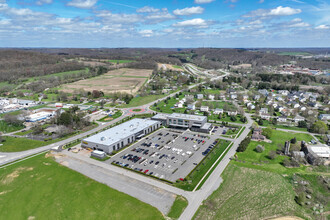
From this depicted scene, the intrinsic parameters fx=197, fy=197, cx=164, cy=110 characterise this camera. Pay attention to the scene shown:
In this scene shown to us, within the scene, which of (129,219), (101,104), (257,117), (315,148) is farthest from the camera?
(101,104)

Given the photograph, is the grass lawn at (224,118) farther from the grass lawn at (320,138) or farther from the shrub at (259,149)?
the grass lawn at (320,138)

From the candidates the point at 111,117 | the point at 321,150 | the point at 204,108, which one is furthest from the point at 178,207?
the point at 204,108

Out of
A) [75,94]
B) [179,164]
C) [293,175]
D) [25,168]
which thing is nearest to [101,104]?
[75,94]

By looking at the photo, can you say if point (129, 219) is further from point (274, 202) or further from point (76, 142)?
point (76, 142)

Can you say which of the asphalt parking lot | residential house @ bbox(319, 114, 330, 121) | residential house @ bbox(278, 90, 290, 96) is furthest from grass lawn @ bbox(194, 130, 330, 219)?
residential house @ bbox(278, 90, 290, 96)

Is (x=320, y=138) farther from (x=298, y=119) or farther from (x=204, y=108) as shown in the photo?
(x=204, y=108)

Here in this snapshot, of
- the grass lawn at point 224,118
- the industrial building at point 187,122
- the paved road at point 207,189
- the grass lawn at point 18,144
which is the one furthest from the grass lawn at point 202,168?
the grass lawn at point 18,144
